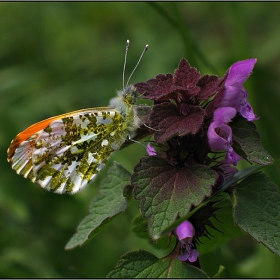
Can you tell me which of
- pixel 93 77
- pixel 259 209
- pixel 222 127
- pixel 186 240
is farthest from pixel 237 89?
pixel 93 77

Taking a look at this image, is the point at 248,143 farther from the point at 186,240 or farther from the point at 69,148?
the point at 69,148

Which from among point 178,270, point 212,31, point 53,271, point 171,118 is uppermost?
point 171,118

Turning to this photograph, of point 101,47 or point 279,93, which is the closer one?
point 279,93

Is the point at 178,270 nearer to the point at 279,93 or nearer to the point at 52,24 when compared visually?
the point at 279,93

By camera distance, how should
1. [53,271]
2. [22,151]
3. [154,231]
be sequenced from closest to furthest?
[154,231]
[22,151]
[53,271]

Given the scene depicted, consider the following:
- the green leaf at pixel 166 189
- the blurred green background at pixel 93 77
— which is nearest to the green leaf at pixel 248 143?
the green leaf at pixel 166 189

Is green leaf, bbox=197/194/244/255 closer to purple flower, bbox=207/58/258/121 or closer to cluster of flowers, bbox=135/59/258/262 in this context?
cluster of flowers, bbox=135/59/258/262

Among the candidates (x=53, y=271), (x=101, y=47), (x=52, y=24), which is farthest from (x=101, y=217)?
(x=52, y=24)
